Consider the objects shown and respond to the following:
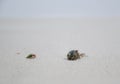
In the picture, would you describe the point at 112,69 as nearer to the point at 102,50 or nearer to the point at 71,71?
the point at 71,71

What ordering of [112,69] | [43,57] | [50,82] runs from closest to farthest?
[50,82] → [112,69] → [43,57]

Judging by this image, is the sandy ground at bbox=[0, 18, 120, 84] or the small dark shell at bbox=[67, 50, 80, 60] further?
the small dark shell at bbox=[67, 50, 80, 60]

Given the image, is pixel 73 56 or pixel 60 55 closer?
pixel 73 56

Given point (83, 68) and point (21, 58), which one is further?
point (21, 58)

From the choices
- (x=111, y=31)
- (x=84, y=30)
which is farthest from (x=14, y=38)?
(x=111, y=31)

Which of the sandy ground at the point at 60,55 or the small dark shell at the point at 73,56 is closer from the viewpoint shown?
the sandy ground at the point at 60,55

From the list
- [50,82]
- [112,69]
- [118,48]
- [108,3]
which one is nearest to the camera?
[50,82]

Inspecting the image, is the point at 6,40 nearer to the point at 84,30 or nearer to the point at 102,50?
the point at 84,30

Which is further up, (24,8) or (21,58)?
(24,8)
